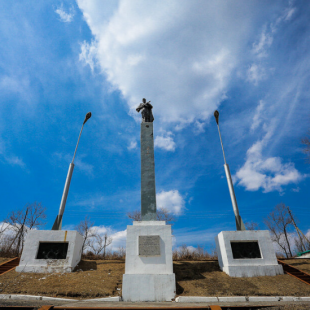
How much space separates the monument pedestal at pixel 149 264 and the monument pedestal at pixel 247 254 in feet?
11.6

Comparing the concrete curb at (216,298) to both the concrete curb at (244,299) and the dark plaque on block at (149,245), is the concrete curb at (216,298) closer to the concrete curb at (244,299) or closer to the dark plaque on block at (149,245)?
the concrete curb at (244,299)

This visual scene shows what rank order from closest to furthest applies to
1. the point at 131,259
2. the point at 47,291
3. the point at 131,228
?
1. the point at 47,291
2. the point at 131,259
3. the point at 131,228

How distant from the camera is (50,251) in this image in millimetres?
11141

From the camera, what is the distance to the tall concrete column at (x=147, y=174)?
35.2ft

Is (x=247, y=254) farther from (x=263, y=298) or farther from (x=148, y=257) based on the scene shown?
(x=148, y=257)

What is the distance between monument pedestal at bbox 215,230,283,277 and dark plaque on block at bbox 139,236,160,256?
4038 mm

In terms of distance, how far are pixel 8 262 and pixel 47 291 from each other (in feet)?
18.8

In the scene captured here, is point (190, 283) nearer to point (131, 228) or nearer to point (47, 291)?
point (131, 228)

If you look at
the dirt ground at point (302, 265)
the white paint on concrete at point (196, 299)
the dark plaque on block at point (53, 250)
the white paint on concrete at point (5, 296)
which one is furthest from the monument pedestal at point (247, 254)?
the white paint on concrete at point (5, 296)

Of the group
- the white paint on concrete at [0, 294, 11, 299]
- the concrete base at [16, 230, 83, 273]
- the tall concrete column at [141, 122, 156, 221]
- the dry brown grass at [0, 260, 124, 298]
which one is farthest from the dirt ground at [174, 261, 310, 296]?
the white paint on concrete at [0, 294, 11, 299]

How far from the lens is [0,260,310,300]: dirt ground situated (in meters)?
8.00

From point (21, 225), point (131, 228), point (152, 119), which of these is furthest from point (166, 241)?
point (21, 225)

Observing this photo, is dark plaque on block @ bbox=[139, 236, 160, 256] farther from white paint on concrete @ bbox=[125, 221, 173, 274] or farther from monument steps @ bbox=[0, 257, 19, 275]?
monument steps @ bbox=[0, 257, 19, 275]

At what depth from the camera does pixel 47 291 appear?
26.4 ft
